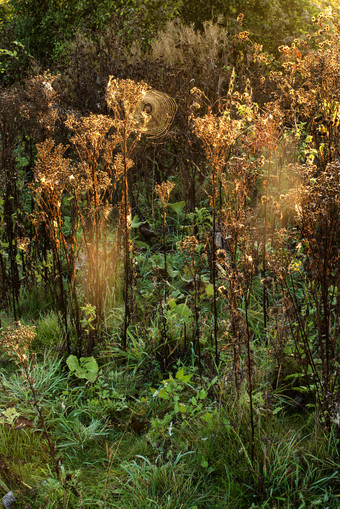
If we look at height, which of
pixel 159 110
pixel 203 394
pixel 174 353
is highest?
pixel 159 110

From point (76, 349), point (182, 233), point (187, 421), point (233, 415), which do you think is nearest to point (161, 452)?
point (187, 421)

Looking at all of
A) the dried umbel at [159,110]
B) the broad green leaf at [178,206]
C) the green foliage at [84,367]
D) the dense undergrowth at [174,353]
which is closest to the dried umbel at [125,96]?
the dense undergrowth at [174,353]

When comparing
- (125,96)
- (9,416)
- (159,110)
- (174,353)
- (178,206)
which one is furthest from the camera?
(159,110)

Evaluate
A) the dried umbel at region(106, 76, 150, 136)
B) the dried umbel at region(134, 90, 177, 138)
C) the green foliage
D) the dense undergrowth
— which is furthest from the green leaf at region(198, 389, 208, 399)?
the dried umbel at region(134, 90, 177, 138)

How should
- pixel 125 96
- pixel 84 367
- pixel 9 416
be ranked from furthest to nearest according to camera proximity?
pixel 84 367, pixel 125 96, pixel 9 416

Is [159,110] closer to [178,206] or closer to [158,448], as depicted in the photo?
[178,206]

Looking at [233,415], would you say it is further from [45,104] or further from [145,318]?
[45,104]

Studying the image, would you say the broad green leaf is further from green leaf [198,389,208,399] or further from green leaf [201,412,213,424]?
green leaf [201,412,213,424]

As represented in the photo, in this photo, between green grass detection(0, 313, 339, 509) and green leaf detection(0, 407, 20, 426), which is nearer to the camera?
green grass detection(0, 313, 339, 509)

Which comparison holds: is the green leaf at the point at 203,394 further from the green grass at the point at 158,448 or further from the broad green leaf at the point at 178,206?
the broad green leaf at the point at 178,206

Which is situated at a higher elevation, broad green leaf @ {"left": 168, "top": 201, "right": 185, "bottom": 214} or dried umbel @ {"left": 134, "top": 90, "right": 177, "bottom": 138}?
dried umbel @ {"left": 134, "top": 90, "right": 177, "bottom": 138}

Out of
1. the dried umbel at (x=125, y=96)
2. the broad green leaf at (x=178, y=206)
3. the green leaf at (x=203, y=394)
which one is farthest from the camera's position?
the broad green leaf at (x=178, y=206)

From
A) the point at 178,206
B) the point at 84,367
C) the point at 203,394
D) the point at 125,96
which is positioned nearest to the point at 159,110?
the point at 178,206

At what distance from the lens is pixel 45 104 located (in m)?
3.85
